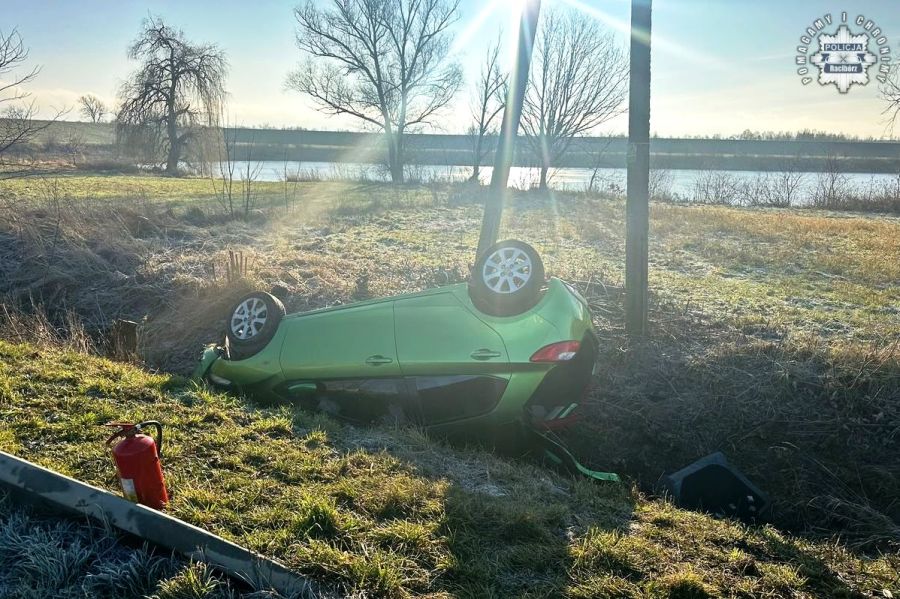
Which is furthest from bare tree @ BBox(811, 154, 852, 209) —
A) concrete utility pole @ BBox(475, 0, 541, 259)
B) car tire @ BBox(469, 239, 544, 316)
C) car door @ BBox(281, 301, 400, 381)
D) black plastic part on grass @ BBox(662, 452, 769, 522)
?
car door @ BBox(281, 301, 400, 381)

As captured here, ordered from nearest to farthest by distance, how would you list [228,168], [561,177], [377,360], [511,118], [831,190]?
[377,360], [511,118], [228,168], [831,190], [561,177]

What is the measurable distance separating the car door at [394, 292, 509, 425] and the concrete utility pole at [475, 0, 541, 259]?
123 inches

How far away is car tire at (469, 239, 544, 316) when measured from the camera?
473 cm

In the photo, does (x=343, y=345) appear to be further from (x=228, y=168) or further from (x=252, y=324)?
(x=228, y=168)

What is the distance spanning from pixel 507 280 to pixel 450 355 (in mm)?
750

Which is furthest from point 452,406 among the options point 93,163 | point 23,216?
point 93,163

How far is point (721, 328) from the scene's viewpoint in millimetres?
7059

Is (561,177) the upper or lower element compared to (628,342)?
upper

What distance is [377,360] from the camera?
499cm

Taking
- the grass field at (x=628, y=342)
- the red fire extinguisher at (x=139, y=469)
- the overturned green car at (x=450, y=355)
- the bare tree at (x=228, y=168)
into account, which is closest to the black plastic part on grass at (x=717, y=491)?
the grass field at (x=628, y=342)

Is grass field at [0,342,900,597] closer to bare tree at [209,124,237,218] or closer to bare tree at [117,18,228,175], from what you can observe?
bare tree at [209,124,237,218]

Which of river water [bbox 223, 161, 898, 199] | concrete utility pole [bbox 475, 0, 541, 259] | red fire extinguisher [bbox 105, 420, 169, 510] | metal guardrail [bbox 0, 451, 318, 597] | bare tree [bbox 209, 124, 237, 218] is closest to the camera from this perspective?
metal guardrail [bbox 0, 451, 318, 597]

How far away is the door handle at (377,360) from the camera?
4.96m

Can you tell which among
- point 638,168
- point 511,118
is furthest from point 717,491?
point 511,118
